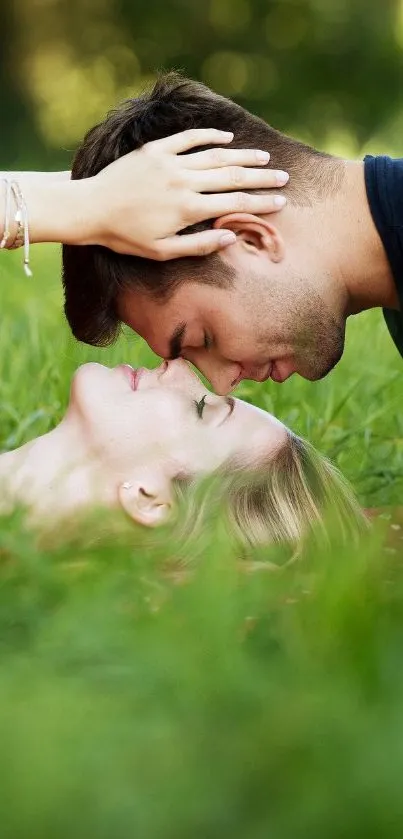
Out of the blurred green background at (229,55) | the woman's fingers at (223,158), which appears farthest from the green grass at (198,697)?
the blurred green background at (229,55)

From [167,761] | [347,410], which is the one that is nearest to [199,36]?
[347,410]

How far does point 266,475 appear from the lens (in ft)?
7.77

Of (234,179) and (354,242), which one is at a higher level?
(234,179)

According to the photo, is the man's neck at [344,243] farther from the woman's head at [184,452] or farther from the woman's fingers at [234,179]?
the woman's head at [184,452]

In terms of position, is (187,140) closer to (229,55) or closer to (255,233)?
(255,233)

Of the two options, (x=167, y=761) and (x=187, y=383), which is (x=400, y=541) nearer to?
(x=187, y=383)

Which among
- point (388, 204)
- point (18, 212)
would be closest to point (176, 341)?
point (18, 212)

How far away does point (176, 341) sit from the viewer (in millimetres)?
2607

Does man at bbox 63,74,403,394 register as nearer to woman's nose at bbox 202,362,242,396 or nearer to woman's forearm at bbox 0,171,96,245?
woman's nose at bbox 202,362,242,396

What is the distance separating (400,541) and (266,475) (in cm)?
31

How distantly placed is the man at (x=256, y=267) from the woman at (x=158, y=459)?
242 millimetres

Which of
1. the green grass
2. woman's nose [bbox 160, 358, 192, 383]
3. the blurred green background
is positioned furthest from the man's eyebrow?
the blurred green background

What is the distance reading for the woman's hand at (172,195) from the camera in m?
2.43

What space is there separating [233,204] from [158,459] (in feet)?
1.80
